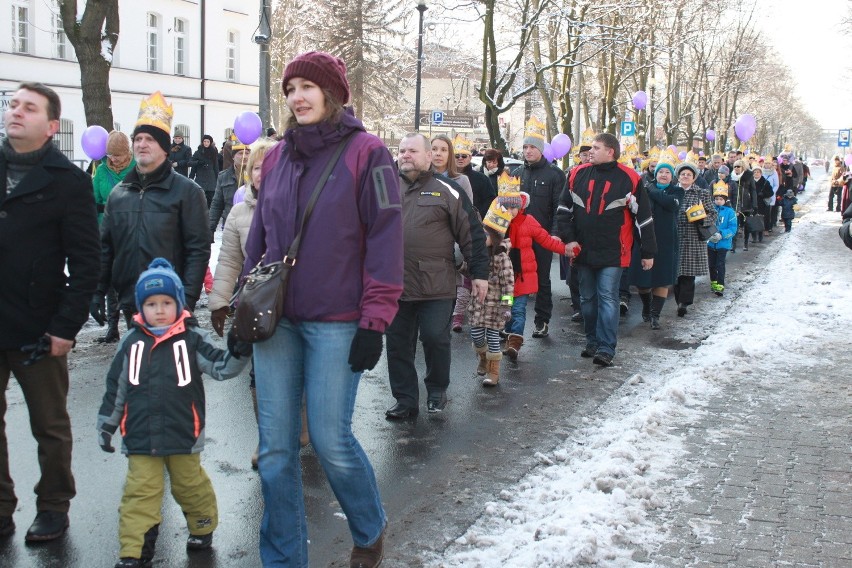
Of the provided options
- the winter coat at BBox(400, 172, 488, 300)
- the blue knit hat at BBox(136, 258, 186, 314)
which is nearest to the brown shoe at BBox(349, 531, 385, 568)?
the blue knit hat at BBox(136, 258, 186, 314)

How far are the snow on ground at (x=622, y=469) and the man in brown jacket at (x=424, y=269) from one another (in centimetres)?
121

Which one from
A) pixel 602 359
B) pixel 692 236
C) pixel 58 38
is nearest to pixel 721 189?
pixel 692 236

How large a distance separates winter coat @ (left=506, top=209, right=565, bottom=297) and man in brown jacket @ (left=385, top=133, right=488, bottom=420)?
1.79 metres

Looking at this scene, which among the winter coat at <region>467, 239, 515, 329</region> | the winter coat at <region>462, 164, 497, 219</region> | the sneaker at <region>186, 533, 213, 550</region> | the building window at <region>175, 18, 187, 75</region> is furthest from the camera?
the building window at <region>175, 18, 187, 75</region>

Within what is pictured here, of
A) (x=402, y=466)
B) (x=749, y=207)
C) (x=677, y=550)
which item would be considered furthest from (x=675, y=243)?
(x=749, y=207)

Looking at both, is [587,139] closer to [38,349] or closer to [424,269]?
[424,269]

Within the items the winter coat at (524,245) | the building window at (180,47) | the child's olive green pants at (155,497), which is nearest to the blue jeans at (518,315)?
the winter coat at (524,245)

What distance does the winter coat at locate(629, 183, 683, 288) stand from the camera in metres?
11.3

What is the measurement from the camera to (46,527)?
4.59 metres

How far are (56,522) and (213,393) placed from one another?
2.85 m

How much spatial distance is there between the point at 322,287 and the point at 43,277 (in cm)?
158

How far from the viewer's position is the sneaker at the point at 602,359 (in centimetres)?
892

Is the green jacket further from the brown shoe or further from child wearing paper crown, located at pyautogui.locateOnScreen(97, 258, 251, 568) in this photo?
the brown shoe

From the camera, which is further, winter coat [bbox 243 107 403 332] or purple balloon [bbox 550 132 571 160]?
purple balloon [bbox 550 132 571 160]
